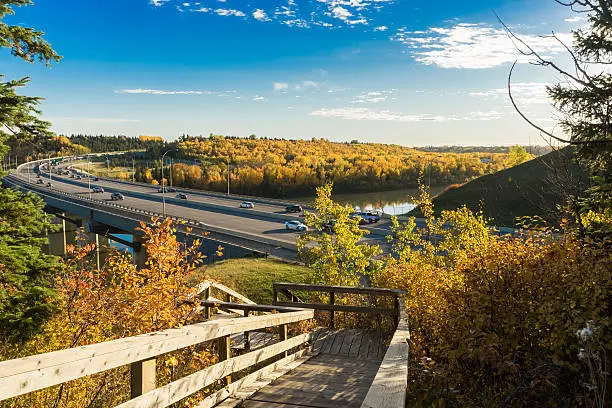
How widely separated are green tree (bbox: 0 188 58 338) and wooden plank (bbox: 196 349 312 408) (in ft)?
24.6

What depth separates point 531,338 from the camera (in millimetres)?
5262

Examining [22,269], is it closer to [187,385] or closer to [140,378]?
[187,385]

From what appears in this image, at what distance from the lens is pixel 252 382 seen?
16.6 feet

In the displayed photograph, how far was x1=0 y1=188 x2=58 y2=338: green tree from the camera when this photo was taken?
10.8 m

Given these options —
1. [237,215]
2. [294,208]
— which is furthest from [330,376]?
[294,208]

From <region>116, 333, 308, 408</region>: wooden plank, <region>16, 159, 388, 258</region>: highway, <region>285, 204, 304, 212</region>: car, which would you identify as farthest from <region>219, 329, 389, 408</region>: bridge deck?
<region>285, 204, 304, 212</region>: car

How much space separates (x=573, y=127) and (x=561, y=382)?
19.1 ft

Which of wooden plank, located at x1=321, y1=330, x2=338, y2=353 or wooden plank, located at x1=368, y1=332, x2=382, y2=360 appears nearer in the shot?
wooden plank, located at x1=368, y1=332, x2=382, y2=360

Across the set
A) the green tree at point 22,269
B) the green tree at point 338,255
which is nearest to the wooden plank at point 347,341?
the green tree at point 338,255

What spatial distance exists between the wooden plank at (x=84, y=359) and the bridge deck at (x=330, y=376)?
1.40 meters

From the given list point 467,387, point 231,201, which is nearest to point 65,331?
point 467,387

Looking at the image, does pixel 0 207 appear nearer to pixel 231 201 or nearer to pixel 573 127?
pixel 573 127

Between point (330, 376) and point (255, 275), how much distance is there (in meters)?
22.1

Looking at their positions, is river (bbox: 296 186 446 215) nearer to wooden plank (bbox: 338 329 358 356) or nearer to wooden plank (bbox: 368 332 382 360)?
wooden plank (bbox: 338 329 358 356)
